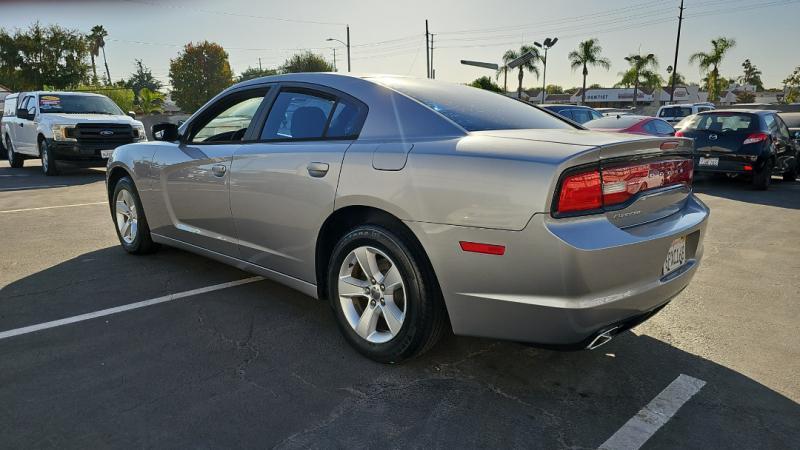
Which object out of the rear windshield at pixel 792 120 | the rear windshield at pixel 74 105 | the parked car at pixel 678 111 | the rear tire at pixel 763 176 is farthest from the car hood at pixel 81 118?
the parked car at pixel 678 111

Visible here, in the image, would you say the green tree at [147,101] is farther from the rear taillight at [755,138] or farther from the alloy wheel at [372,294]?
the alloy wheel at [372,294]

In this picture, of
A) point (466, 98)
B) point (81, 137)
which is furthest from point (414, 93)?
point (81, 137)

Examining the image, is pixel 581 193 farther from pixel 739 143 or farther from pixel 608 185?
pixel 739 143

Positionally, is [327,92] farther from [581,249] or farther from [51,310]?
[51,310]

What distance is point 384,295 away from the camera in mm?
2908

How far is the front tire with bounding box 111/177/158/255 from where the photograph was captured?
492 cm

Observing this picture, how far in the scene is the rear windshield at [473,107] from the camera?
9.99 feet

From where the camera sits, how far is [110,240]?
5.88 metres

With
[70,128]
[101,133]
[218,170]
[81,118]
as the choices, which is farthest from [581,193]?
[81,118]

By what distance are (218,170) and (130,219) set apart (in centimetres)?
183

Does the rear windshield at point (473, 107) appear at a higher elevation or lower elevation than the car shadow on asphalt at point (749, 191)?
higher

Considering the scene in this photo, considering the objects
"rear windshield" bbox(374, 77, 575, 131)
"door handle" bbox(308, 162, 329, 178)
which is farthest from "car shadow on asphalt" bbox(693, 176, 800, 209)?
"door handle" bbox(308, 162, 329, 178)

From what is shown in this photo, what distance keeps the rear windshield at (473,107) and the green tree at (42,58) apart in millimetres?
46002

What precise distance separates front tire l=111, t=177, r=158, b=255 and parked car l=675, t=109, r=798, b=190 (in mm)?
8701
